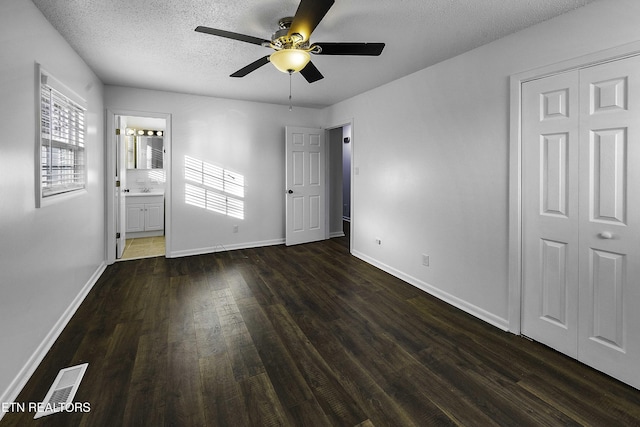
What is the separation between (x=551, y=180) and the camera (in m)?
2.27

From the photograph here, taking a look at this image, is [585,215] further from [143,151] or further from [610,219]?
[143,151]

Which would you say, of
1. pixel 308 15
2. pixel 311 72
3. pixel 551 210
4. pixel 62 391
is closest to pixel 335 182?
pixel 311 72

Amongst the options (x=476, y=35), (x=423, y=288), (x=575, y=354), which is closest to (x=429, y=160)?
(x=476, y=35)

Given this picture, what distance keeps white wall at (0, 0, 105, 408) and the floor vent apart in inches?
7.4

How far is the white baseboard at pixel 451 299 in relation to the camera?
8.70ft

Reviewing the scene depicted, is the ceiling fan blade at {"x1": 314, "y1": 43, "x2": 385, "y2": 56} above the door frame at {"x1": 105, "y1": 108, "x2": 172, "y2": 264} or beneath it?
above

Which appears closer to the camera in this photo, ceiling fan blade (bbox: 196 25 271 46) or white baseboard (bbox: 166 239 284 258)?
ceiling fan blade (bbox: 196 25 271 46)

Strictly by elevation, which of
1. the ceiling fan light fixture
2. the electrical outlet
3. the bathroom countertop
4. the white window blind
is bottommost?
the electrical outlet

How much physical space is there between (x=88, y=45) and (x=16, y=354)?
2.62 metres

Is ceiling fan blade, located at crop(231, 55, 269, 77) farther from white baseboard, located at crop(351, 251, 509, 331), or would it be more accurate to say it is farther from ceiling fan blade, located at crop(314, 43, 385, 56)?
white baseboard, located at crop(351, 251, 509, 331)

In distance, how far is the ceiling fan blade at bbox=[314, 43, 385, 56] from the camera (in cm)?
215

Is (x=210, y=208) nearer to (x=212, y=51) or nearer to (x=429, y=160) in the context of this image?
(x=212, y=51)

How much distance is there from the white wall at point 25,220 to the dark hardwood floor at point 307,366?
25 cm

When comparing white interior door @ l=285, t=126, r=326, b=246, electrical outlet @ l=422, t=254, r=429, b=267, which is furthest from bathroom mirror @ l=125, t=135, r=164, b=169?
electrical outlet @ l=422, t=254, r=429, b=267
